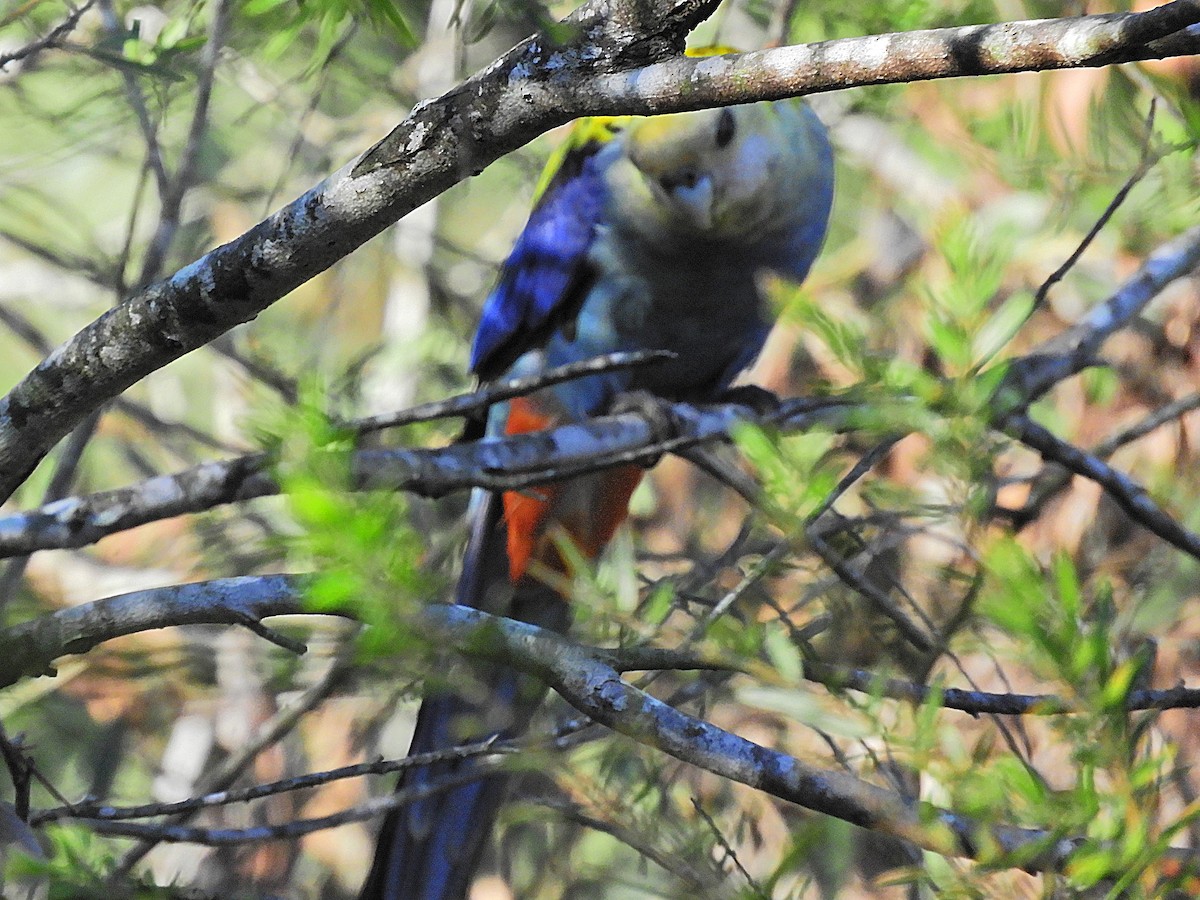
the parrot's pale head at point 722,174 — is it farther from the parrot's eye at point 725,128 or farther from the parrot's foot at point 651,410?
the parrot's foot at point 651,410

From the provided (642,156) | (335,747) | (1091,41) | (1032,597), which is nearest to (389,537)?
(1032,597)

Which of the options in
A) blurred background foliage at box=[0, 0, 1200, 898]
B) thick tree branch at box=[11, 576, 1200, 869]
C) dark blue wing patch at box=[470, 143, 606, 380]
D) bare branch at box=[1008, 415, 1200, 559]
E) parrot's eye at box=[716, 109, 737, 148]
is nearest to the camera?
thick tree branch at box=[11, 576, 1200, 869]

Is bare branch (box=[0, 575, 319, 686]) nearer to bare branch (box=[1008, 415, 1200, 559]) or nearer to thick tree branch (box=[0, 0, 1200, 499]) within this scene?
thick tree branch (box=[0, 0, 1200, 499])

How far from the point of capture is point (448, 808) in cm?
241

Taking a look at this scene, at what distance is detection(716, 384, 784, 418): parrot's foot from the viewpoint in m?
3.07

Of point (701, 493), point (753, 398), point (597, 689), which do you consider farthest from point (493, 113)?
point (701, 493)

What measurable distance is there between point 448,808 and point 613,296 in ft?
4.23


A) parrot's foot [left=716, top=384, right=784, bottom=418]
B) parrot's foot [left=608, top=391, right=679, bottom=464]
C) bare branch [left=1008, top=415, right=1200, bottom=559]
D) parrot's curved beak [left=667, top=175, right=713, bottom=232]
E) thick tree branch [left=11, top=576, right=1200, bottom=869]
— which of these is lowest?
thick tree branch [left=11, top=576, right=1200, bottom=869]

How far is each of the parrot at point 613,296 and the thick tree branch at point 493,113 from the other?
1.33 m

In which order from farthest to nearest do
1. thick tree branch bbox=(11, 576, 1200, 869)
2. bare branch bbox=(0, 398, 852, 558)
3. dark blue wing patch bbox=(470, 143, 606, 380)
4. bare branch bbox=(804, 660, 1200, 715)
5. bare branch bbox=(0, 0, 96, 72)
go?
dark blue wing patch bbox=(470, 143, 606, 380), bare branch bbox=(0, 0, 96, 72), bare branch bbox=(0, 398, 852, 558), bare branch bbox=(804, 660, 1200, 715), thick tree branch bbox=(11, 576, 1200, 869)

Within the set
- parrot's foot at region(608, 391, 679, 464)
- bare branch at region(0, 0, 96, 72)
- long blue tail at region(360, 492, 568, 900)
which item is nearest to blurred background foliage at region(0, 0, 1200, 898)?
bare branch at region(0, 0, 96, 72)

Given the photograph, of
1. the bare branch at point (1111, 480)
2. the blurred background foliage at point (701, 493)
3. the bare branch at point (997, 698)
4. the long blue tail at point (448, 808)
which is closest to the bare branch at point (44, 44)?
the blurred background foliage at point (701, 493)

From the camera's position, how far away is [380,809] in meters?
1.67

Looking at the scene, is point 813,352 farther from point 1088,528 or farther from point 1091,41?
point 1091,41
